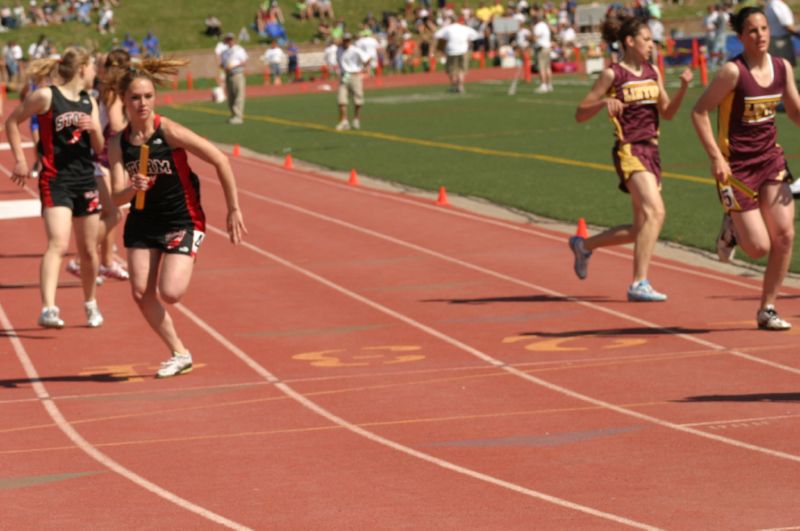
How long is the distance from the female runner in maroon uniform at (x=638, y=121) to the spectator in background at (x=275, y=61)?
144 ft

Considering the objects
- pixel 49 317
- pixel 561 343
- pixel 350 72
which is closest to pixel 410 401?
pixel 561 343

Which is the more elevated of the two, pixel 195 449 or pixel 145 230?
pixel 145 230

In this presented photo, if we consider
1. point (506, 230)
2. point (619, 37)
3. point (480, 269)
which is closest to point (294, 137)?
point (506, 230)

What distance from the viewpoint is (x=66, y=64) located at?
1265 cm

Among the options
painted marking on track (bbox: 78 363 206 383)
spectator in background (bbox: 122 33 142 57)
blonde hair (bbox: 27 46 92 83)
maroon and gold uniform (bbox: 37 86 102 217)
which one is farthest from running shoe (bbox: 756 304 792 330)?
spectator in background (bbox: 122 33 142 57)

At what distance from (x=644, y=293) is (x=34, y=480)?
20.1ft

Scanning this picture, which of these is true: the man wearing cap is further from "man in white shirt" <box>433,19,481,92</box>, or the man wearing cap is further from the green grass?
the green grass

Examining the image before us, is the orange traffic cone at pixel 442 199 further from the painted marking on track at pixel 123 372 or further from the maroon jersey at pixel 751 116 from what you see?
the maroon jersey at pixel 751 116

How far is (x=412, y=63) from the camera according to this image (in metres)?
59.4

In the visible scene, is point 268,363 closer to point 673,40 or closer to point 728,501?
point 728,501

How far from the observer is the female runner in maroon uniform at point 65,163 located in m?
12.6

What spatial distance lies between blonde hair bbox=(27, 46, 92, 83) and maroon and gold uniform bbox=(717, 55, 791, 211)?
191 inches

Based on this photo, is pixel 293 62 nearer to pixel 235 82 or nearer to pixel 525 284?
pixel 235 82

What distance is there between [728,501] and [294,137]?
25841 millimetres
